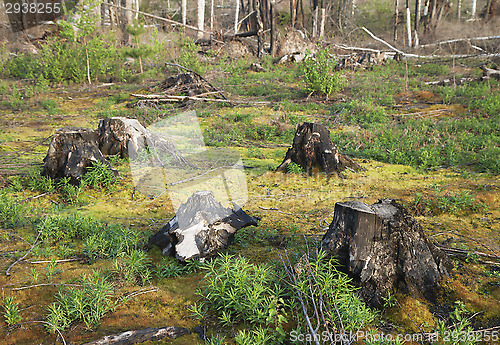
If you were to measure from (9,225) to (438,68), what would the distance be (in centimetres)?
1598

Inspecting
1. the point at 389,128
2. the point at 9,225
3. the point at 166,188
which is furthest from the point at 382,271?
the point at 389,128

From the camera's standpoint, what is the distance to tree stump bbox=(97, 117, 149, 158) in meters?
6.01

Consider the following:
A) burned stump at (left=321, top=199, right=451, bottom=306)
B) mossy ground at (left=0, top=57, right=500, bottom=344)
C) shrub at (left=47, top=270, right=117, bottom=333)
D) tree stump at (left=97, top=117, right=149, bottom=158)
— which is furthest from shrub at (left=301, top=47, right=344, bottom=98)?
shrub at (left=47, top=270, right=117, bottom=333)

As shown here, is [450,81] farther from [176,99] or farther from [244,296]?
[244,296]

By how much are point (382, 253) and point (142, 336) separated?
1.77m

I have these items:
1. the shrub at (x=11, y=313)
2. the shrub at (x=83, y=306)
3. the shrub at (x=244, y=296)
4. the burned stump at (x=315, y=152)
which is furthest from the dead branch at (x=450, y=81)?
the shrub at (x=11, y=313)

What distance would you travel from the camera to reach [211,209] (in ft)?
11.1

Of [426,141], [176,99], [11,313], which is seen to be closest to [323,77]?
[426,141]

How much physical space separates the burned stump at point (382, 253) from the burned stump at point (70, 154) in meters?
3.81

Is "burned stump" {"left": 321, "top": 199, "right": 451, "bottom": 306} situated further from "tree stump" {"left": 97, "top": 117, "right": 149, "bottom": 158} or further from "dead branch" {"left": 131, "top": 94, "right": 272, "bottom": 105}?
"dead branch" {"left": 131, "top": 94, "right": 272, "bottom": 105}

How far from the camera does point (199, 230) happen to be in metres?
3.16

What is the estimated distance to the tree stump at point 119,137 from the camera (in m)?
6.01

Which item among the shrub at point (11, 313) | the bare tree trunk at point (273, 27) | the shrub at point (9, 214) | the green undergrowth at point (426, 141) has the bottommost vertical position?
the shrub at point (11, 313)

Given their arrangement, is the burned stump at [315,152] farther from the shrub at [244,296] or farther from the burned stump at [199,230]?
the shrub at [244,296]
